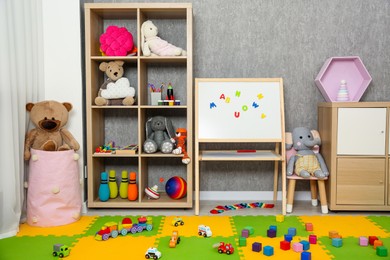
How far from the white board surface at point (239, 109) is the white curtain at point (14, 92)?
1.28 meters

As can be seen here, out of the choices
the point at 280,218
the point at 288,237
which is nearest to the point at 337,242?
the point at 288,237

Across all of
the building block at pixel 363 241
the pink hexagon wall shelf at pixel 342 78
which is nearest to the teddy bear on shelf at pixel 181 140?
the pink hexagon wall shelf at pixel 342 78

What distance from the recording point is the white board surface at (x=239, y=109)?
3.54 m

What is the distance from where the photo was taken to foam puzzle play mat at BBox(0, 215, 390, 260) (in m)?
2.57

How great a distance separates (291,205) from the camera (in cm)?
359

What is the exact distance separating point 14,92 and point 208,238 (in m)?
1.61

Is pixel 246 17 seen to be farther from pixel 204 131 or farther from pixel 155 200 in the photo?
pixel 155 200

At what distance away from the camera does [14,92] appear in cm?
301

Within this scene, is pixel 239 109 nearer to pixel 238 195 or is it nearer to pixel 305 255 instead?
pixel 238 195

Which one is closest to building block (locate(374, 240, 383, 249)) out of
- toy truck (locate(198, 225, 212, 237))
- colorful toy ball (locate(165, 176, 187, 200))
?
toy truck (locate(198, 225, 212, 237))

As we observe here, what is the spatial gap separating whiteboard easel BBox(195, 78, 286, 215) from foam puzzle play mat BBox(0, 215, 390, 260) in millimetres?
442

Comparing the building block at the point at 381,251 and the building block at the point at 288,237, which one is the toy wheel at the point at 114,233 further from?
the building block at the point at 381,251

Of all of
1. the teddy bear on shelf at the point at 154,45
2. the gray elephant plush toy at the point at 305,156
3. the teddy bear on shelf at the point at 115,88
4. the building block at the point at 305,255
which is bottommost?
the building block at the point at 305,255

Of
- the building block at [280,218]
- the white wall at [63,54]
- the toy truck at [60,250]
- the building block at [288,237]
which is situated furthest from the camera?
the white wall at [63,54]
